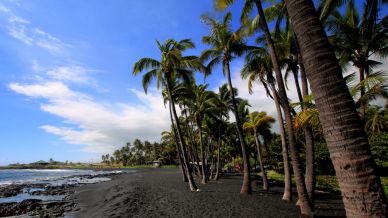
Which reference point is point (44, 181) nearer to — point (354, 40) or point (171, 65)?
point (171, 65)

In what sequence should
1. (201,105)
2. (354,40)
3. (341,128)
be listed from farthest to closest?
1. (201,105)
2. (354,40)
3. (341,128)

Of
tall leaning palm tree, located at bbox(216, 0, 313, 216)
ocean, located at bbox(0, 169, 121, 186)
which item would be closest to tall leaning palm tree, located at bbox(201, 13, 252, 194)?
tall leaning palm tree, located at bbox(216, 0, 313, 216)

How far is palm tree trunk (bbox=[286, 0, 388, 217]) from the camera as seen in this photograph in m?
2.95

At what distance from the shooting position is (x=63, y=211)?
16.2 m

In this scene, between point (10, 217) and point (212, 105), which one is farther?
point (212, 105)

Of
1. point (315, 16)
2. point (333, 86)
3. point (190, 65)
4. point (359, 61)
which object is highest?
point (190, 65)

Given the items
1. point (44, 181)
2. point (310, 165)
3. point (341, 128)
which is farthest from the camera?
point (44, 181)

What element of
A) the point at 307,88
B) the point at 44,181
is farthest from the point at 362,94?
the point at 44,181

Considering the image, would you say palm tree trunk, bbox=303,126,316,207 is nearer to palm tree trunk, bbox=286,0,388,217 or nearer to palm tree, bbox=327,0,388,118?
palm tree, bbox=327,0,388,118

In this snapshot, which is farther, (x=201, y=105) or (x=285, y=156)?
(x=201, y=105)

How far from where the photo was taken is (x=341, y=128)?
10.0 ft

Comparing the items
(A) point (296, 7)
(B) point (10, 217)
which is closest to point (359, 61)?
(A) point (296, 7)

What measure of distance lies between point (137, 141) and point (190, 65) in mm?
98666

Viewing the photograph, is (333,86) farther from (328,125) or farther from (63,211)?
(63,211)
